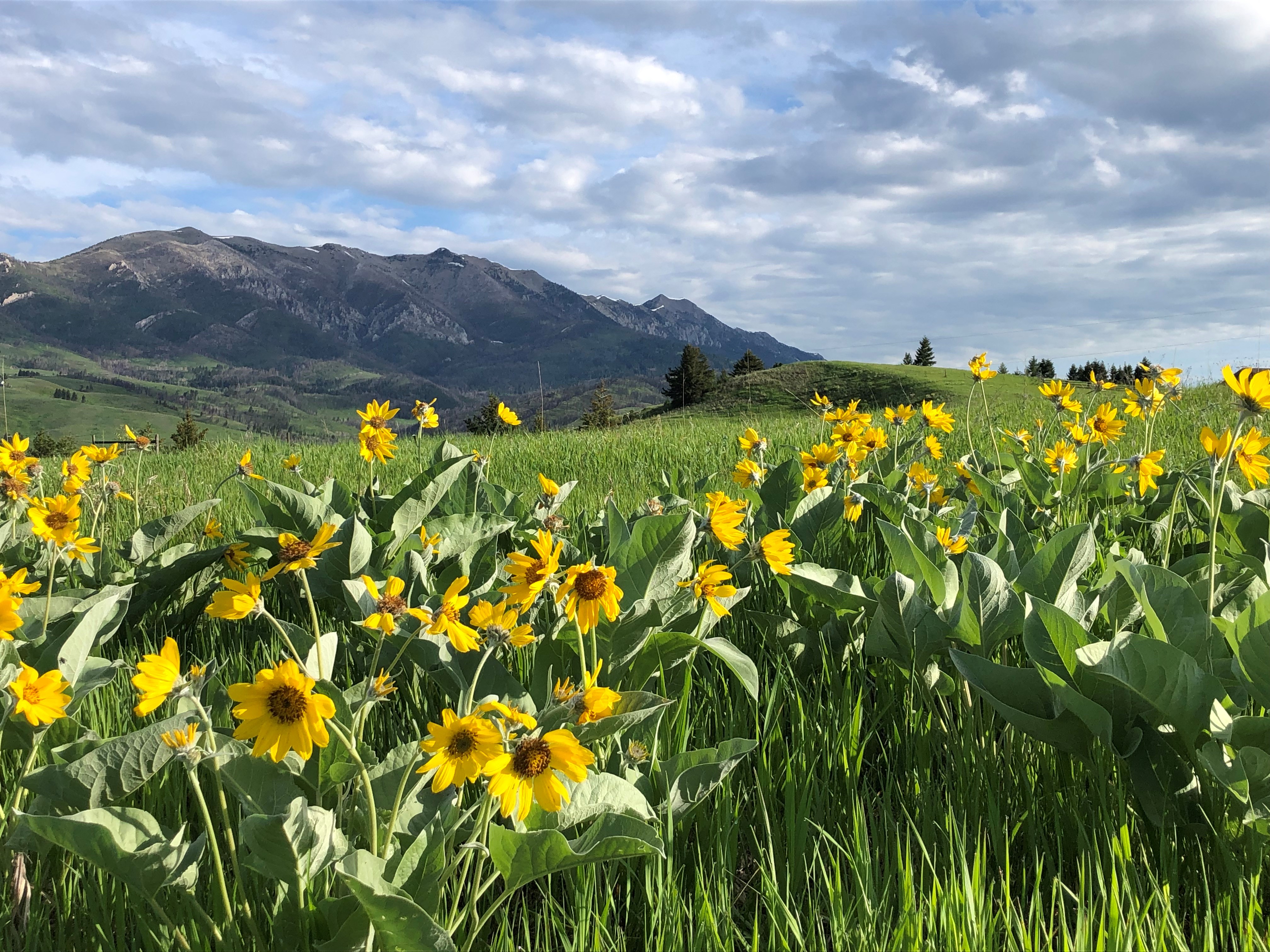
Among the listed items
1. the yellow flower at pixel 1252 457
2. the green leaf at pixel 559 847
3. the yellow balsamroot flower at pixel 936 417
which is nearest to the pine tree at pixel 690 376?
the yellow balsamroot flower at pixel 936 417

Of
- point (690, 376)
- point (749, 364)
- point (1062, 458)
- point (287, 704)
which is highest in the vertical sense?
point (749, 364)

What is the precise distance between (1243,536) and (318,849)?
9.72 ft

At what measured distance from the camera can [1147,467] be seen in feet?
9.43

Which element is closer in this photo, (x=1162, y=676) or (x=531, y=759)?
(x=531, y=759)

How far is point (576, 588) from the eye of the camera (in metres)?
1.50

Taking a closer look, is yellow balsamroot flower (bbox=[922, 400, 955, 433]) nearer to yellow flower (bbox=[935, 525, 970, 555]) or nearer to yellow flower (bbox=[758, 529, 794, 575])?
yellow flower (bbox=[935, 525, 970, 555])

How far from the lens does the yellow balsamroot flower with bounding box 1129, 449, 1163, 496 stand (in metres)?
2.88

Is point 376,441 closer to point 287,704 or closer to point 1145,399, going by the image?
point 287,704

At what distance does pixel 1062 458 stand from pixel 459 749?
3057mm

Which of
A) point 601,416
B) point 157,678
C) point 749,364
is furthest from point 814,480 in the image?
point 749,364

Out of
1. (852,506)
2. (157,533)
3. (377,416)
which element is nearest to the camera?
(852,506)

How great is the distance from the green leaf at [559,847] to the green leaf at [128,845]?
471 mm

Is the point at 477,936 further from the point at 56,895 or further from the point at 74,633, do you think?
the point at 74,633

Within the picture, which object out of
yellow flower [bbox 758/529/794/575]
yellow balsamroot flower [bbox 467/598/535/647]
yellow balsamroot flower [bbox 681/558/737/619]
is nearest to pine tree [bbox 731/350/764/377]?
yellow flower [bbox 758/529/794/575]
